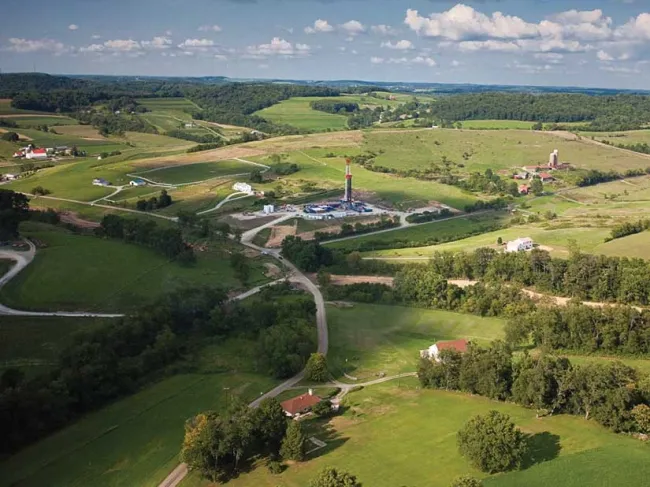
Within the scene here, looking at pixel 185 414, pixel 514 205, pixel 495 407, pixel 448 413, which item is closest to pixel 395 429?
pixel 448 413

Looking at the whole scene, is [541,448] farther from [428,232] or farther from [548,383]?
[428,232]

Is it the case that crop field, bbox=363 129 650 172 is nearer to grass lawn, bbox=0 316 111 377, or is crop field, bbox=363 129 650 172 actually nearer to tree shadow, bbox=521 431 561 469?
grass lawn, bbox=0 316 111 377


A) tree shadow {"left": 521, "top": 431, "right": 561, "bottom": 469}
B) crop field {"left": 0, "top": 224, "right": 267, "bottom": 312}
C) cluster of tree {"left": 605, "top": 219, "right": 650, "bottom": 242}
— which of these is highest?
cluster of tree {"left": 605, "top": 219, "right": 650, "bottom": 242}

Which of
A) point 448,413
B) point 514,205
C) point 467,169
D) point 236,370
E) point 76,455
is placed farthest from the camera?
point 467,169

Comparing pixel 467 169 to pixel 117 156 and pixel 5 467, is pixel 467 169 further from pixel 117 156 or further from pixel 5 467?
pixel 5 467

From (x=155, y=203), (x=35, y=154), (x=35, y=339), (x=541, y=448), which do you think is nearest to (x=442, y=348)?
(x=541, y=448)

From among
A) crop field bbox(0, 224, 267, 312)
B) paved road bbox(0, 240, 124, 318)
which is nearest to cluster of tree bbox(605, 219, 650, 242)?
crop field bbox(0, 224, 267, 312)

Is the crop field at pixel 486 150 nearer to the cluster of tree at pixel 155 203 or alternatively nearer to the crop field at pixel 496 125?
the crop field at pixel 496 125
